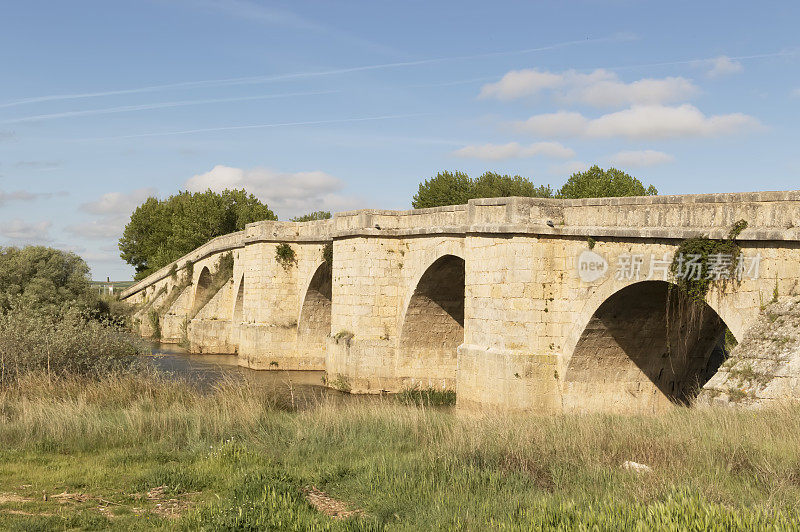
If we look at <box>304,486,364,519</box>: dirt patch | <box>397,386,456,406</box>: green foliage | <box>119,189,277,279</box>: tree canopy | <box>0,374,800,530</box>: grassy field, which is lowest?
<box>397,386,456,406</box>: green foliage

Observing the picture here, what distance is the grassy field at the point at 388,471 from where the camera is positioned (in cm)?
603

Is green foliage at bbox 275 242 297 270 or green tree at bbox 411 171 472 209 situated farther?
green tree at bbox 411 171 472 209

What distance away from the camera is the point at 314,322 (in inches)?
1120

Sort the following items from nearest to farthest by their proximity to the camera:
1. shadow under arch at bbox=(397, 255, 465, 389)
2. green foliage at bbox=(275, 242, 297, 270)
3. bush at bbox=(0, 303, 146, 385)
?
bush at bbox=(0, 303, 146, 385), shadow under arch at bbox=(397, 255, 465, 389), green foliage at bbox=(275, 242, 297, 270)

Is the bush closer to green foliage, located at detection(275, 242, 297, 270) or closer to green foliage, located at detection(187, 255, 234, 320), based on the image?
green foliage, located at detection(275, 242, 297, 270)

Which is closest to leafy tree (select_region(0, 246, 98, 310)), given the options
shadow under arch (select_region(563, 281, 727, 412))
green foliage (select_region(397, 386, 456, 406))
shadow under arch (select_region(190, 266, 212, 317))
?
shadow under arch (select_region(190, 266, 212, 317))

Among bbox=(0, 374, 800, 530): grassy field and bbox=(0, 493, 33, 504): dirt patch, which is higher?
bbox=(0, 374, 800, 530): grassy field

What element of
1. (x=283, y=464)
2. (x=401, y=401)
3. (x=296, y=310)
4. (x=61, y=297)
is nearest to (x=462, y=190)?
(x=296, y=310)

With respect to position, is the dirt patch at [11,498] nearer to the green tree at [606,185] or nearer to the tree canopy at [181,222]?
the green tree at [606,185]

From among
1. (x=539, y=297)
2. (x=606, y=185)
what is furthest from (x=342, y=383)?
(x=606, y=185)

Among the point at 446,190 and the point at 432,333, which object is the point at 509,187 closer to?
the point at 446,190

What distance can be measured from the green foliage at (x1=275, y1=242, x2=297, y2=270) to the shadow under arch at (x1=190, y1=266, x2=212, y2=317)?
12.0 m

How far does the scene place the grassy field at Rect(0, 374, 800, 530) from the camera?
603 cm

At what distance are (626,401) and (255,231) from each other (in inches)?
708
